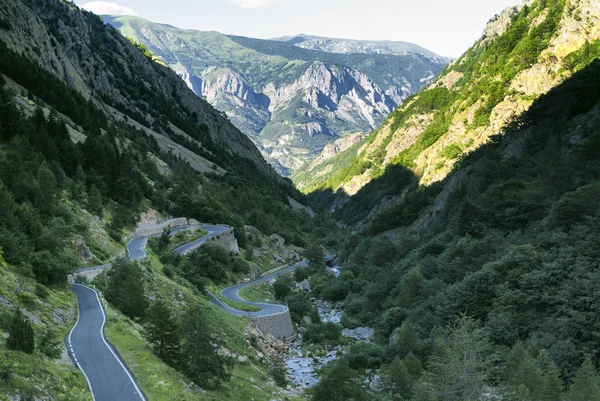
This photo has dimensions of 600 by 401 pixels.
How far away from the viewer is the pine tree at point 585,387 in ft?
52.8

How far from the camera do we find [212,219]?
70125 millimetres

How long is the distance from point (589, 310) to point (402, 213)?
4422cm

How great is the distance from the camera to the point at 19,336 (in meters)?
15.4

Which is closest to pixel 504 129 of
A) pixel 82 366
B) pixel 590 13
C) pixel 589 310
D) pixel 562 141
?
pixel 562 141

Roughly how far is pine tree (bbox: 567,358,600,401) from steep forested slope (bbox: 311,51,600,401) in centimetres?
5

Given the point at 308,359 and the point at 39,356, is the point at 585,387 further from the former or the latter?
the point at 308,359

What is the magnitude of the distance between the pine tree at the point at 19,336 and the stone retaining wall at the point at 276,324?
2535cm

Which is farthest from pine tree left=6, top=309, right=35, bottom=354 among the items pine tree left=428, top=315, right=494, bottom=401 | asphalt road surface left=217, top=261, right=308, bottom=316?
asphalt road surface left=217, top=261, right=308, bottom=316

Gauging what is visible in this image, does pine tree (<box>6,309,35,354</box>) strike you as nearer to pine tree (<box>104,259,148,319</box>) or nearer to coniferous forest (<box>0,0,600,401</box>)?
coniferous forest (<box>0,0,600,401</box>)

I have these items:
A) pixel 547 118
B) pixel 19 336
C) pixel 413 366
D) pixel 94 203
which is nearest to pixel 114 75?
pixel 94 203

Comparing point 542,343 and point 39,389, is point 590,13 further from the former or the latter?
point 39,389

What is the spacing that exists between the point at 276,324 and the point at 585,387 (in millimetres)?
28481

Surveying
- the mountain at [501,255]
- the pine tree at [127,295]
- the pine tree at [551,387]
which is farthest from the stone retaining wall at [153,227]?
the pine tree at [551,387]

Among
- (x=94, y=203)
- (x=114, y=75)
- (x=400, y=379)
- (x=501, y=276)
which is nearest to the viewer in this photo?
(x=400, y=379)
